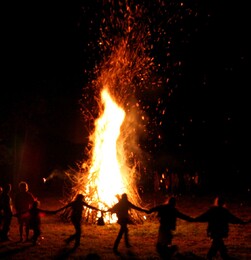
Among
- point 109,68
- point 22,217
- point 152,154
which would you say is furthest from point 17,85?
point 22,217

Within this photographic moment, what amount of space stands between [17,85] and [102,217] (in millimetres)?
11634

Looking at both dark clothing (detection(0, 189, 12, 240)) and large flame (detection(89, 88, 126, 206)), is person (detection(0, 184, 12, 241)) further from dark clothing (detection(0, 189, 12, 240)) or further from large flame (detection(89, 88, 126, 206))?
large flame (detection(89, 88, 126, 206))

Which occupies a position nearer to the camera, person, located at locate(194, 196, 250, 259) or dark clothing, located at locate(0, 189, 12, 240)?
person, located at locate(194, 196, 250, 259)

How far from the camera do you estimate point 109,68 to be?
54.7 ft

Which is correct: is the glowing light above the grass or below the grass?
above

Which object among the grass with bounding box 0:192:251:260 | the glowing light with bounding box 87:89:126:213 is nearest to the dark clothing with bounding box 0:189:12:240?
the grass with bounding box 0:192:251:260

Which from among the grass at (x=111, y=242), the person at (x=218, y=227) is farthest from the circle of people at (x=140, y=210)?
the grass at (x=111, y=242)

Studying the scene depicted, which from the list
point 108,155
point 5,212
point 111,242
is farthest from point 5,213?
point 108,155

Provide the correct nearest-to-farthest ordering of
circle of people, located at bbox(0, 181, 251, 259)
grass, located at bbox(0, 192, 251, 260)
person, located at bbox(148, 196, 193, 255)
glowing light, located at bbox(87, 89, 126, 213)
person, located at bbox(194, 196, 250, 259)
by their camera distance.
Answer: person, located at bbox(194, 196, 250, 259) < circle of people, located at bbox(0, 181, 251, 259) < person, located at bbox(148, 196, 193, 255) < grass, located at bbox(0, 192, 251, 260) < glowing light, located at bbox(87, 89, 126, 213)

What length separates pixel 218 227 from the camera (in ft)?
31.4

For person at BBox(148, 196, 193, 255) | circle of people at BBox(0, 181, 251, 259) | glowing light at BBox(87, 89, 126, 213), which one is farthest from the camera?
glowing light at BBox(87, 89, 126, 213)

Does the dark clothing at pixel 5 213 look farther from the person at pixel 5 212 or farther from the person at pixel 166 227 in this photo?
the person at pixel 166 227

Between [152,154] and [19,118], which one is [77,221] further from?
[152,154]

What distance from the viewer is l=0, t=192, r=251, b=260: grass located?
10.2 m
